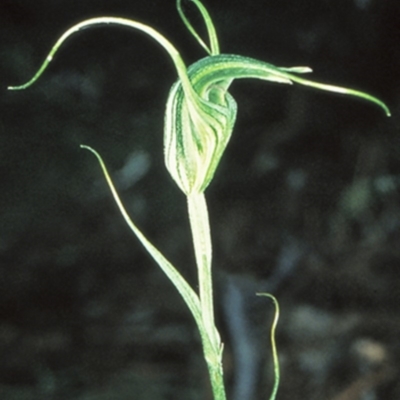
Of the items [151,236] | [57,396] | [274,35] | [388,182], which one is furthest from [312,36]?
[57,396]

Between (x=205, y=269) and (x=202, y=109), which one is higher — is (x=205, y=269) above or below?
below

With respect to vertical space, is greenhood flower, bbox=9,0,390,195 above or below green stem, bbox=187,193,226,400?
above

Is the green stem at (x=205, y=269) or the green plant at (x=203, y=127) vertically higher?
the green plant at (x=203, y=127)

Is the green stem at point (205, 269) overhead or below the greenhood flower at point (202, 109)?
below
